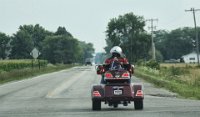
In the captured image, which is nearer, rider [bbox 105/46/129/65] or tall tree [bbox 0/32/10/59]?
rider [bbox 105/46/129/65]

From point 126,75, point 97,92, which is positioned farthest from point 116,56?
point 97,92

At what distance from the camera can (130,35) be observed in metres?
155

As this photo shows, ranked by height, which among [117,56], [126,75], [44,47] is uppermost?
[44,47]

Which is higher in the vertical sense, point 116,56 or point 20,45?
point 20,45

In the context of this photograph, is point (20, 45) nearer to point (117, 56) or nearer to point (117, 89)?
point (117, 56)

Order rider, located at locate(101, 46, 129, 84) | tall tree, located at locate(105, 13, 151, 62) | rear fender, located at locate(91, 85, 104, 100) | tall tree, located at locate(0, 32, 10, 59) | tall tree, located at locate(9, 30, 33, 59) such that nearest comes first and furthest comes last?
1. rear fender, located at locate(91, 85, 104, 100)
2. rider, located at locate(101, 46, 129, 84)
3. tall tree, located at locate(105, 13, 151, 62)
4. tall tree, located at locate(9, 30, 33, 59)
5. tall tree, located at locate(0, 32, 10, 59)

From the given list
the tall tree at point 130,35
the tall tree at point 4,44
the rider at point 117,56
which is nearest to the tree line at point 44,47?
the tall tree at point 4,44

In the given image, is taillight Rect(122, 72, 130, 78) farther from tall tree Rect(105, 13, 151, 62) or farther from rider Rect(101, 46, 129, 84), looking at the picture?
tall tree Rect(105, 13, 151, 62)

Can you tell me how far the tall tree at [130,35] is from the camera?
502 feet

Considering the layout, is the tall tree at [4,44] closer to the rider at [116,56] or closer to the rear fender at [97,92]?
the rider at [116,56]

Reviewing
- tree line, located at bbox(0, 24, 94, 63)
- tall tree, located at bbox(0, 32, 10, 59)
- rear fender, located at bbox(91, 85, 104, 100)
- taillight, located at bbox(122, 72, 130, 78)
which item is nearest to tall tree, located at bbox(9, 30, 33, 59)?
tree line, located at bbox(0, 24, 94, 63)

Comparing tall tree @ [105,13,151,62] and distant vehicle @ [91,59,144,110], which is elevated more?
tall tree @ [105,13,151,62]

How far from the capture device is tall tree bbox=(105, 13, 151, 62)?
153 meters

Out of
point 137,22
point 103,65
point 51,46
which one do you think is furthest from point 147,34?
point 103,65
